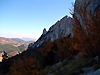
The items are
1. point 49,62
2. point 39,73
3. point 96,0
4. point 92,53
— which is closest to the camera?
point 92,53

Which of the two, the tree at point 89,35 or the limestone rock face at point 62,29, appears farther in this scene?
the limestone rock face at point 62,29

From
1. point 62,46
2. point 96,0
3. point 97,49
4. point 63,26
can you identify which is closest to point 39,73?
point 97,49

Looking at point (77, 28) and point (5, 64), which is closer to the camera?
point (77, 28)

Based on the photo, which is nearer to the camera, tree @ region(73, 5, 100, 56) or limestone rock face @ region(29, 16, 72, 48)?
tree @ region(73, 5, 100, 56)

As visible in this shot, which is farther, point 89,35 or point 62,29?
point 62,29

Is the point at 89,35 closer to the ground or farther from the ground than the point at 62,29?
closer to the ground

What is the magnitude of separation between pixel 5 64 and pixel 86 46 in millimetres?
48771

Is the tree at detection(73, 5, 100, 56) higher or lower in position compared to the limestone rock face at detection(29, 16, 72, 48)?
lower

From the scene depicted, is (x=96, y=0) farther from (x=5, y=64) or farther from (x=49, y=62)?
(x=5, y=64)

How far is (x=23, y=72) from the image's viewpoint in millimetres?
11523

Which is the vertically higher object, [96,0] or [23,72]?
[96,0]

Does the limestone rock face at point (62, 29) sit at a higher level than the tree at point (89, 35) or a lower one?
higher

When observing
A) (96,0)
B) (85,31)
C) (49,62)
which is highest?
(96,0)

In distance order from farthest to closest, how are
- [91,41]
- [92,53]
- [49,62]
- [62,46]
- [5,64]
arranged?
[5,64] < [49,62] < [62,46] < [92,53] < [91,41]
